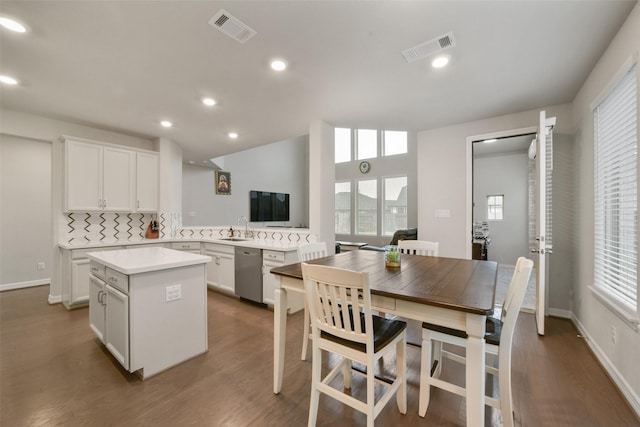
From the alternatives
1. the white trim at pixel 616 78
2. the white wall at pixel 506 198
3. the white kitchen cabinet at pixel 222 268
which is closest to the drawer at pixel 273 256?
the white kitchen cabinet at pixel 222 268

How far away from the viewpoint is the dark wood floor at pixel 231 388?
1581mm

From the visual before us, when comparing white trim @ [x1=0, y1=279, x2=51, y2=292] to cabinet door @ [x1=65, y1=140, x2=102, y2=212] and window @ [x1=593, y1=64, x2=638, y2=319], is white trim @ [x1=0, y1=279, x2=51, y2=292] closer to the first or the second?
cabinet door @ [x1=65, y1=140, x2=102, y2=212]

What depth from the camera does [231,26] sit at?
1798mm

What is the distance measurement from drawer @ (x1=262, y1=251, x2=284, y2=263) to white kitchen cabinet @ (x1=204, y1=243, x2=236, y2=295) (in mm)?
684

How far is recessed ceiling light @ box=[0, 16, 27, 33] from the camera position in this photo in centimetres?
176

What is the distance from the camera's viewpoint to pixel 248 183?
7.77 m

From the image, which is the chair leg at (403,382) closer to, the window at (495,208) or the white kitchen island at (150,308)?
the white kitchen island at (150,308)

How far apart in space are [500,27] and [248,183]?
6878 mm

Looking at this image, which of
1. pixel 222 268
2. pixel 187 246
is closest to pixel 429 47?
pixel 222 268

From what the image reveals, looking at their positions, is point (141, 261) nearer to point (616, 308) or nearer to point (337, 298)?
point (337, 298)

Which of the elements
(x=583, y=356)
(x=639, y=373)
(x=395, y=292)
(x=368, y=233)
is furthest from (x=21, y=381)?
(x=368, y=233)

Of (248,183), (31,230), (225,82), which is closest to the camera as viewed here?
(225,82)

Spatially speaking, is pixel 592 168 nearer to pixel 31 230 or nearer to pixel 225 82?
pixel 225 82

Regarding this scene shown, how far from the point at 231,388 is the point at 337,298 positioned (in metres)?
1.18
